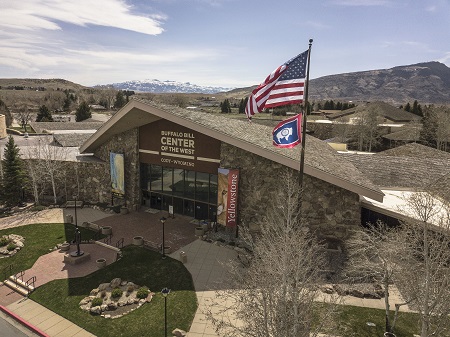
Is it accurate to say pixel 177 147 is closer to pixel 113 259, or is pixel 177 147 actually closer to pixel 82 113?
pixel 113 259

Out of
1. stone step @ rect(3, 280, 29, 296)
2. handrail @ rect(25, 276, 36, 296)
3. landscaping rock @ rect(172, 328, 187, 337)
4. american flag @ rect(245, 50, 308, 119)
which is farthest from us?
handrail @ rect(25, 276, 36, 296)

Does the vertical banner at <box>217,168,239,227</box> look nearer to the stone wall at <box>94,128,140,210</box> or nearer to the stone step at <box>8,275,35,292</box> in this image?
the stone wall at <box>94,128,140,210</box>

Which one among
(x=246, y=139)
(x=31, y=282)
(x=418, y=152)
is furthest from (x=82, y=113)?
(x=418, y=152)

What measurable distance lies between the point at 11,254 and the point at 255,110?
75.3 feet

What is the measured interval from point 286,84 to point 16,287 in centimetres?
2179

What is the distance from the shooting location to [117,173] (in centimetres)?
3541

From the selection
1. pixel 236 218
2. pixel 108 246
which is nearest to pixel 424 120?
pixel 236 218

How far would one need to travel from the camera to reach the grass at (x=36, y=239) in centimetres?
2430

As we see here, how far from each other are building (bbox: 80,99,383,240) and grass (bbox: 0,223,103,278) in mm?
7101

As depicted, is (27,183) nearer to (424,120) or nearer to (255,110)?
(255,110)

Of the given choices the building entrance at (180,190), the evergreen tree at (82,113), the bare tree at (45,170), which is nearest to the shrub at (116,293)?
the building entrance at (180,190)

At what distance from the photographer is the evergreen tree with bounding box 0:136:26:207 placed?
34906 mm

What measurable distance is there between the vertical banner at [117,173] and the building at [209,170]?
0.11 meters

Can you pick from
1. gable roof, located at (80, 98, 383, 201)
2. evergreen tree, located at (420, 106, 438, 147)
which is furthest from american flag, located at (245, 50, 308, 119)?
evergreen tree, located at (420, 106, 438, 147)
